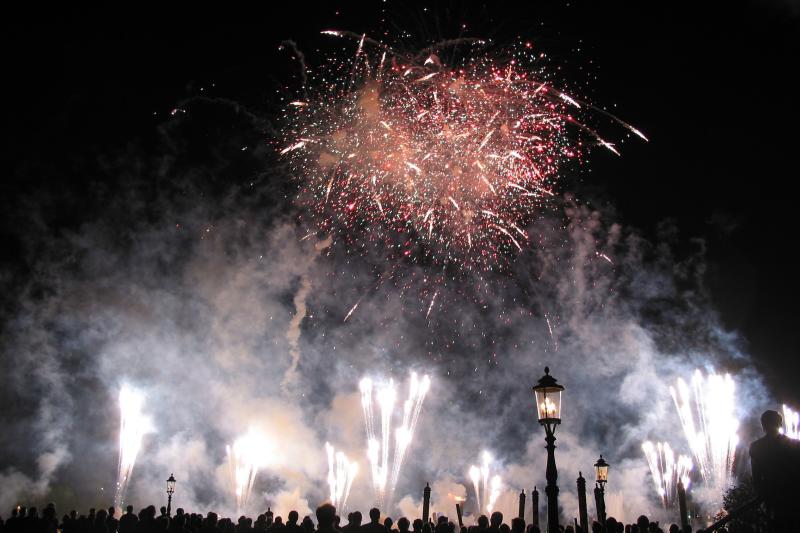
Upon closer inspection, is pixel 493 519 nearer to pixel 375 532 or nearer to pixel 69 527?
pixel 375 532

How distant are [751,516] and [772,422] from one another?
0.99 m

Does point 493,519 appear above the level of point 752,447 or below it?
below

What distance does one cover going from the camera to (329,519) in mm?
5996

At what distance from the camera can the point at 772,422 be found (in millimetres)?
6215

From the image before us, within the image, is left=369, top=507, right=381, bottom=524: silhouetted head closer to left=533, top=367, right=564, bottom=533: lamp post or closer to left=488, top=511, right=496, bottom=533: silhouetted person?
left=488, top=511, right=496, bottom=533: silhouetted person

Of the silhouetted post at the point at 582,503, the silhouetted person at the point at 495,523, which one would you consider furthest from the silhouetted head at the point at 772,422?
the silhouetted post at the point at 582,503

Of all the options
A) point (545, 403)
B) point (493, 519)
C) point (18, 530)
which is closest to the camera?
point (18, 530)

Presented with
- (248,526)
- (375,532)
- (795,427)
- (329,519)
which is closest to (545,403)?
(375,532)

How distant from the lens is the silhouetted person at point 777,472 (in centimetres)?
582

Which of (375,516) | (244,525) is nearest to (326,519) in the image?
(375,516)

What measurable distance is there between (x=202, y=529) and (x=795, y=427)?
27.2 m

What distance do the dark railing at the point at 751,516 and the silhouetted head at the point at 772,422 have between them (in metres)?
0.70

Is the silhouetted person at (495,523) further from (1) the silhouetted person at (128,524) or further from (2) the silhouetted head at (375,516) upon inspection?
(1) the silhouetted person at (128,524)

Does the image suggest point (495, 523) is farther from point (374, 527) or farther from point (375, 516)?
point (374, 527)
